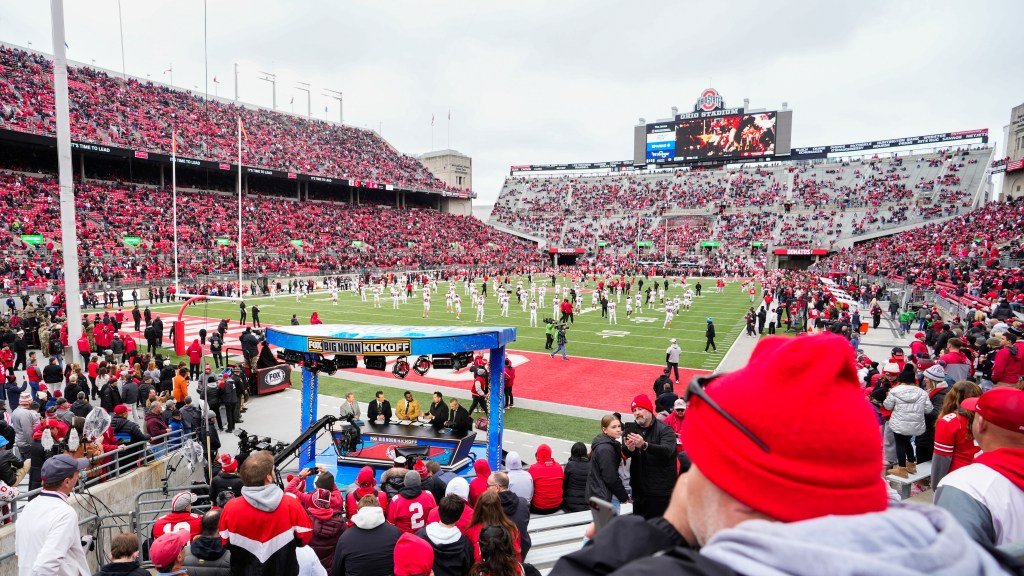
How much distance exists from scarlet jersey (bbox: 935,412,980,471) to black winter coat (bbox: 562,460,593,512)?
376 cm

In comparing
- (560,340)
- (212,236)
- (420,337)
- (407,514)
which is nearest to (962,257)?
(560,340)

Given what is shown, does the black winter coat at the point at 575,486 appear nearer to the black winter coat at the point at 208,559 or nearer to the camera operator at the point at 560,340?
the black winter coat at the point at 208,559

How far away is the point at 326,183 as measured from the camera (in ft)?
221

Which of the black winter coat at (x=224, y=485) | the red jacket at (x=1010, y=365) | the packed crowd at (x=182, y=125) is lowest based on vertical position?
the black winter coat at (x=224, y=485)

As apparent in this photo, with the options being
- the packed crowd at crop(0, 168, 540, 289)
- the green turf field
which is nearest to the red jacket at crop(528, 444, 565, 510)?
the green turf field

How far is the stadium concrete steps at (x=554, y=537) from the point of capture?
4398mm

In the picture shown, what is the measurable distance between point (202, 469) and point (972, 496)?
36.2 feet

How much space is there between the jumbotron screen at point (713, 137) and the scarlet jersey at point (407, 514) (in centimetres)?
7976

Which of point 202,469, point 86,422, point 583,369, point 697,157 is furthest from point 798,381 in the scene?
point 697,157

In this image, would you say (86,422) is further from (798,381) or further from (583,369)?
(583,369)

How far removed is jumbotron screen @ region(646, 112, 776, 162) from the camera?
73812 millimetres

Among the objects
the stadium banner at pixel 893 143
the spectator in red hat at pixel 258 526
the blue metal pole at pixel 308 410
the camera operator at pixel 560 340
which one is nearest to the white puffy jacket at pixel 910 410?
the spectator in red hat at pixel 258 526

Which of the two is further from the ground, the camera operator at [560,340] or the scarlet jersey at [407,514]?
the scarlet jersey at [407,514]

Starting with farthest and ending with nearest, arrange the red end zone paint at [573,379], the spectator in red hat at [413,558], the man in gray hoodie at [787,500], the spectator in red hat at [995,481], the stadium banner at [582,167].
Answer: the stadium banner at [582,167], the red end zone paint at [573,379], the spectator in red hat at [413,558], the spectator in red hat at [995,481], the man in gray hoodie at [787,500]
